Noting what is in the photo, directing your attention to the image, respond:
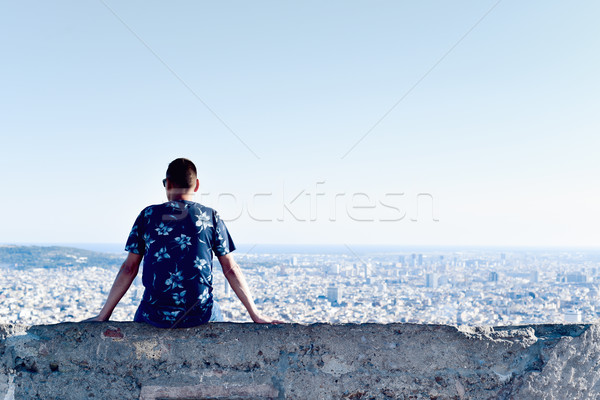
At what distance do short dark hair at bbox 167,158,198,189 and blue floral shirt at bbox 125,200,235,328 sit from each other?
0.10m

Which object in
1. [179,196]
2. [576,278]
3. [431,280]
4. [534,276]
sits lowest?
[431,280]

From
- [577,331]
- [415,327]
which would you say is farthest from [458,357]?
[577,331]

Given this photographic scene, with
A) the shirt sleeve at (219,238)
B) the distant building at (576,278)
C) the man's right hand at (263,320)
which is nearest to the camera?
the man's right hand at (263,320)

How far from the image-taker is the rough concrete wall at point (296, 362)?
7.61 ft

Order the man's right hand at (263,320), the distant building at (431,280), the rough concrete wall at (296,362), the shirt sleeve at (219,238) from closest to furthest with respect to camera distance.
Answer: the rough concrete wall at (296,362) < the man's right hand at (263,320) < the shirt sleeve at (219,238) < the distant building at (431,280)

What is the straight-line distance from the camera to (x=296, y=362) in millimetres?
2367

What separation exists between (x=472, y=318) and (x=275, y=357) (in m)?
14.6

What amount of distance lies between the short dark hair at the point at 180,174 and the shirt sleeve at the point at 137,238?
24 cm

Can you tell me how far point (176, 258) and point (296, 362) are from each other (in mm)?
779

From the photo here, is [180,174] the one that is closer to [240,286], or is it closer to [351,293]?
[240,286]

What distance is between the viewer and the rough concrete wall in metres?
2.32

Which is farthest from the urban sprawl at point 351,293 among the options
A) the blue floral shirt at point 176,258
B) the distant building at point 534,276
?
the blue floral shirt at point 176,258

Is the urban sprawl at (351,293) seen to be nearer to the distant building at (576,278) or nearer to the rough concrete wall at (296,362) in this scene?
the distant building at (576,278)

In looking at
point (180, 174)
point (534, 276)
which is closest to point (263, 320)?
point (180, 174)
